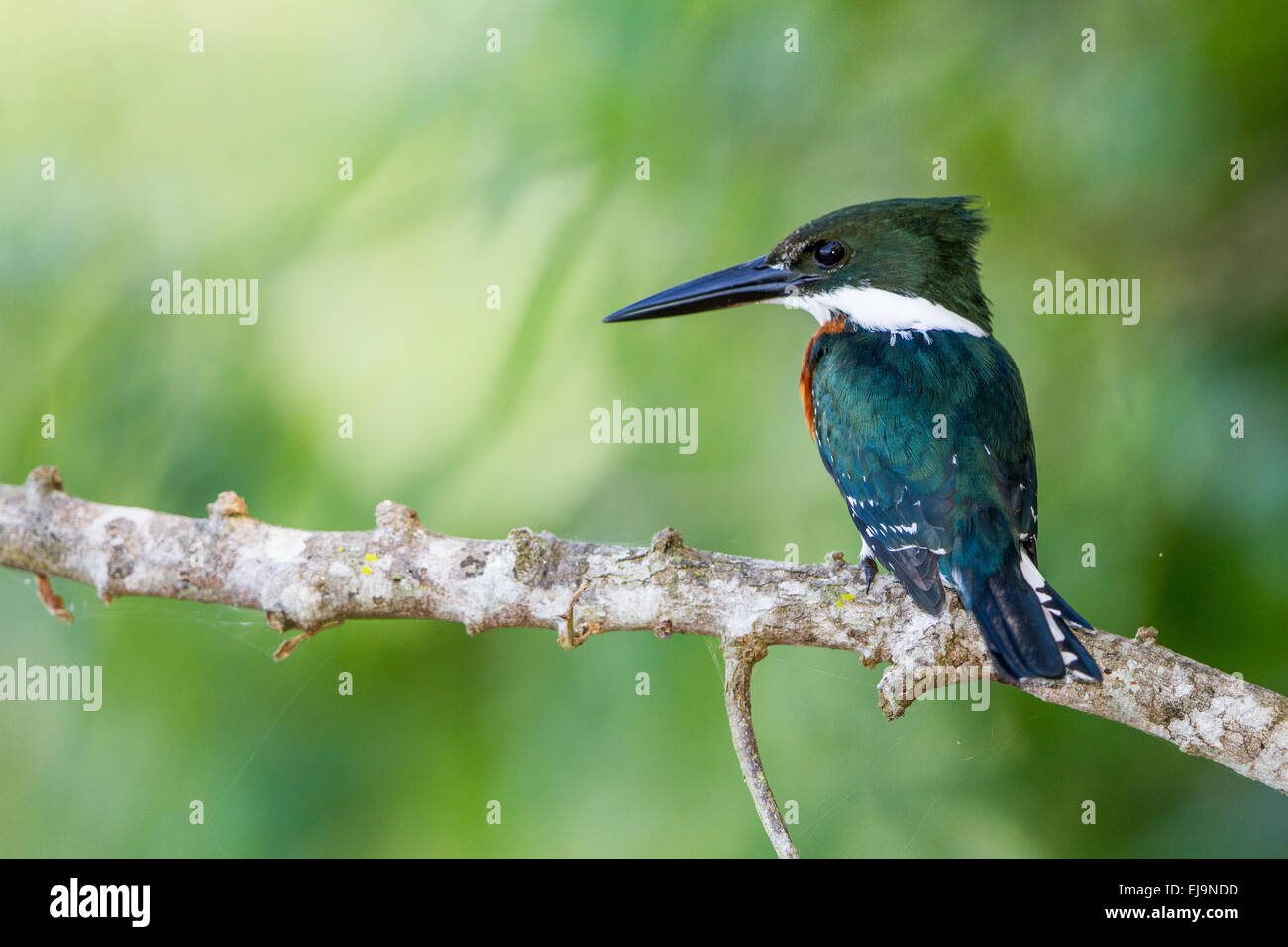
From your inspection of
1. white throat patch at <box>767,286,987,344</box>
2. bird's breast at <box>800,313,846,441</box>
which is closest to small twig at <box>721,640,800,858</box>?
bird's breast at <box>800,313,846,441</box>

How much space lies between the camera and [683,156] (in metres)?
2.86

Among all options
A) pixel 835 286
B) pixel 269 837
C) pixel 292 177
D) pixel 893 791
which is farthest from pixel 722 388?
pixel 269 837

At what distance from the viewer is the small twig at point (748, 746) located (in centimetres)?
153

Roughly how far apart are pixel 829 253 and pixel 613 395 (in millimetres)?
739

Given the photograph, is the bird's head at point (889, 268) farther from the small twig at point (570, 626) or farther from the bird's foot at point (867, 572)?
the small twig at point (570, 626)

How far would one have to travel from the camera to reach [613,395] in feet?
8.93

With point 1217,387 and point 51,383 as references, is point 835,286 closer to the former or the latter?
point 1217,387

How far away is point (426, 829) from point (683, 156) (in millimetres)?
1814

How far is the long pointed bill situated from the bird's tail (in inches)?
29.8

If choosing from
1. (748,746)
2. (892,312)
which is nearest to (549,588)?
(748,746)

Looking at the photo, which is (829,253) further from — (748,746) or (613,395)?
(748,746)

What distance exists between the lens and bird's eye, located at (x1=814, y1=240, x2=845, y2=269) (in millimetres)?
2188

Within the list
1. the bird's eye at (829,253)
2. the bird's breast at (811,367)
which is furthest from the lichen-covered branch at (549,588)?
the bird's eye at (829,253)

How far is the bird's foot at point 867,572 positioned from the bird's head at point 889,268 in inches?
20.7
